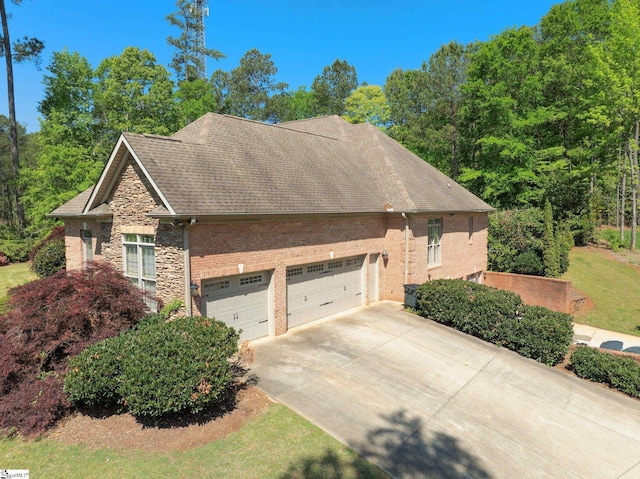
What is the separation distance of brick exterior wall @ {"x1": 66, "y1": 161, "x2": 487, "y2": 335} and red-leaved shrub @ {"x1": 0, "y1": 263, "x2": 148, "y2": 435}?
1477 mm

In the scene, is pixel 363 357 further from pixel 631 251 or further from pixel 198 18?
pixel 198 18

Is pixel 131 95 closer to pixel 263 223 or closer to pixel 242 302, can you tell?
pixel 263 223

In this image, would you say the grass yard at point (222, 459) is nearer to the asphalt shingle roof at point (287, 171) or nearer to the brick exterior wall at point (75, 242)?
the asphalt shingle roof at point (287, 171)

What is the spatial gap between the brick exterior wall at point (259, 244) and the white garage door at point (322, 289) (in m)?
0.47

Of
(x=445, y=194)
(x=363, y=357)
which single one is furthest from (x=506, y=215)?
(x=363, y=357)

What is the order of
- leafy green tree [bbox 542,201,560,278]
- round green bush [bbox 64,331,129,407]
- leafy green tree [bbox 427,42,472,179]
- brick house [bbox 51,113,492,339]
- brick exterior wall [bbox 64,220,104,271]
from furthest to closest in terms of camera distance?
1. leafy green tree [bbox 427,42,472,179]
2. leafy green tree [bbox 542,201,560,278]
3. brick exterior wall [bbox 64,220,104,271]
4. brick house [bbox 51,113,492,339]
5. round green bush [bbox 64,331,129,407]

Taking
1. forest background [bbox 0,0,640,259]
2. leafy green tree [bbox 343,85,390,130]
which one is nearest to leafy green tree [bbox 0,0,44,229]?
forest background [bbox 0,0,640,259]

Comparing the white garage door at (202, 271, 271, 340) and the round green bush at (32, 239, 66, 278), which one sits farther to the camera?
the round green bush at (32, 239, 66, 278)

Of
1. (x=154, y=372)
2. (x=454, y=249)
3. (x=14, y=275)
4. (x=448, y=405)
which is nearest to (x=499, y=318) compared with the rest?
(x=448, y=405)

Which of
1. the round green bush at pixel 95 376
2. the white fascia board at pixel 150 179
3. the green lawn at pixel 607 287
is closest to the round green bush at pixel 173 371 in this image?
the round green bush at pixel 95 376

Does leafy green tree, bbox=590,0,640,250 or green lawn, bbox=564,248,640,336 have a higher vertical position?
leafy green tree, bbox=590,0,640,250

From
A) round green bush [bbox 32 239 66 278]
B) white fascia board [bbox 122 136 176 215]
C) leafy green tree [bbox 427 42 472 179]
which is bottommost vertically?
round green bush [bbox 32 239 66 278]

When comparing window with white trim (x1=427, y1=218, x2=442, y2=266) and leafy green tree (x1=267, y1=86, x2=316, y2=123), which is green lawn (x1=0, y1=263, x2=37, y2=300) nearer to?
window with white trim (x1=427, y1=218, x2=442, y2=266)

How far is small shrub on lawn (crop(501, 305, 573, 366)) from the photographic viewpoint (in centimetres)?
1189
